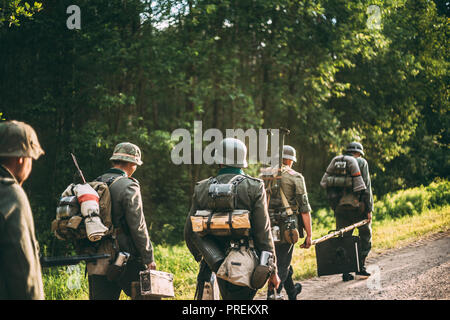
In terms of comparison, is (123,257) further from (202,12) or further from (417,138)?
(417,138)

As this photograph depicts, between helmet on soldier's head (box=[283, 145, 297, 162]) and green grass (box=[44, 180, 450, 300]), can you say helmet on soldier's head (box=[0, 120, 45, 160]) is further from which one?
green grass (box=[44, 180, 450, 300])

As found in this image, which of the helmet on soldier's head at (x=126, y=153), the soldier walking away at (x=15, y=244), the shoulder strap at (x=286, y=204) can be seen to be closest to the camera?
the soldier walking away at (x=15, y=244)

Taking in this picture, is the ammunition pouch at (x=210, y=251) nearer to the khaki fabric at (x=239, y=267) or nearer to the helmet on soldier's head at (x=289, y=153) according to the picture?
the khaki fabric at (x=239, y=267)

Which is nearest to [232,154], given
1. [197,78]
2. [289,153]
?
[289,153]

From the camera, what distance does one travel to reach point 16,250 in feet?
7.91

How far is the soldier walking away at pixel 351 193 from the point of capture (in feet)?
24.3

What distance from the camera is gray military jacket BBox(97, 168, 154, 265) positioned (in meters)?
4.37

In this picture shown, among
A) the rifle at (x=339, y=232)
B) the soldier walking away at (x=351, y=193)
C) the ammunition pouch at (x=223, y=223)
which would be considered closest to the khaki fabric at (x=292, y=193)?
the rifle at (x=339, y=232)

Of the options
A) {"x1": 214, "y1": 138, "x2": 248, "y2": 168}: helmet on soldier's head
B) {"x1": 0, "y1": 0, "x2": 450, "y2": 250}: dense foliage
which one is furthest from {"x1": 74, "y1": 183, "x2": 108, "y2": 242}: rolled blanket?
{"x1": 0, "y1": 0, "x2": 450, "y2": 250}: dense foliage

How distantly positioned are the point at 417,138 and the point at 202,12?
13.7 meters

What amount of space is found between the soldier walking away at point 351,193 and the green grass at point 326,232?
98 cm

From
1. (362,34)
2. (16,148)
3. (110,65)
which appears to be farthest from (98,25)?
(16,148)

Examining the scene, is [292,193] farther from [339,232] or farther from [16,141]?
[16,141]

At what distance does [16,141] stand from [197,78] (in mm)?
11561
